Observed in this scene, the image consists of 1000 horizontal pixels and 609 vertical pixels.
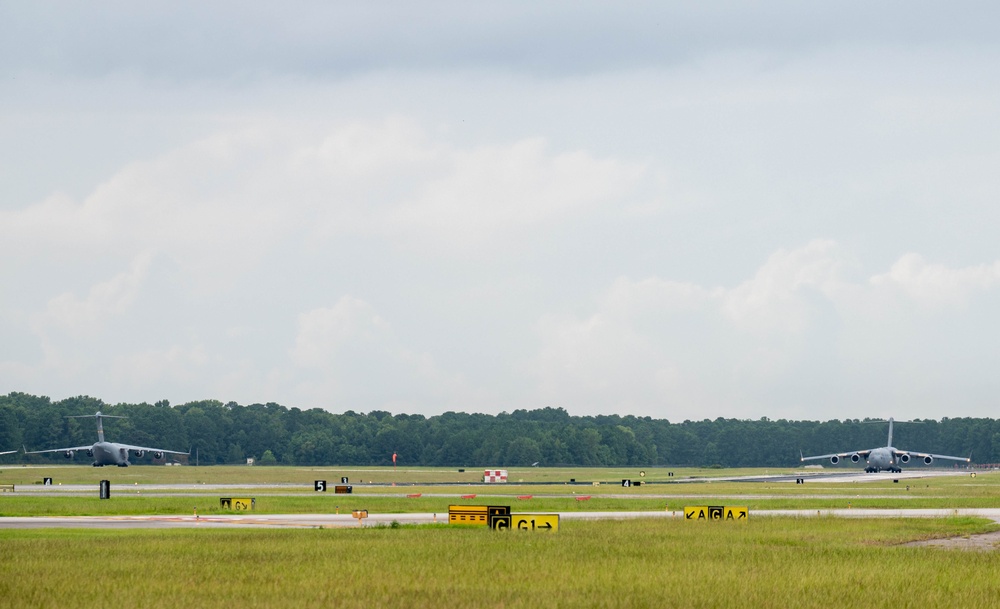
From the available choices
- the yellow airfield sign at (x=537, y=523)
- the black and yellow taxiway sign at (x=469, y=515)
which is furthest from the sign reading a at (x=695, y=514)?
the yellow airfield sign at (x=537, y=523)

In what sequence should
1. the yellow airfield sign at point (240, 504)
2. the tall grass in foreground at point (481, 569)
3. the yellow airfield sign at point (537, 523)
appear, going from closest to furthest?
the tall grass in foreground at point (481, 569)
the yellow airfield sign at point (537, 523)
the yellow airfield sign at point (240, 504)

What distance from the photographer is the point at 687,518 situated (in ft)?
171

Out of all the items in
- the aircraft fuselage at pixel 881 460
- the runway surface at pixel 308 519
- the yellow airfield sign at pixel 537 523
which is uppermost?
the yellow airfield sign at pixel 537 523

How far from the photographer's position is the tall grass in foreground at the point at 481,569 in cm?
2572

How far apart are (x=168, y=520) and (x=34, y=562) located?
20706 millimetres

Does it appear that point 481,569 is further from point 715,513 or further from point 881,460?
point 881,460

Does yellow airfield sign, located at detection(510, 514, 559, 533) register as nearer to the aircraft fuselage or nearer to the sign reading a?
the sign reading a

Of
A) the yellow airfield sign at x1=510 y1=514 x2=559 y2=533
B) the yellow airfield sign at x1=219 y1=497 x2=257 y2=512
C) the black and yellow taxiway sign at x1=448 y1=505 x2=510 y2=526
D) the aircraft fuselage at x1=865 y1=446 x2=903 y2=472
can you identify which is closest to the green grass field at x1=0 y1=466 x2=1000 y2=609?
the yellow airfield sign at x1=510 y1=514 x2=559 y2=533

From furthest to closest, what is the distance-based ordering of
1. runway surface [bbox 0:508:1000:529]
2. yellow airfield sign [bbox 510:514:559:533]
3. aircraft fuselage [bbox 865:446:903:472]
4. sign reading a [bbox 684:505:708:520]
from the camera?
1. aircraft fuselage [bbox 865:446:903:472]
2. sign reading a [bbox 684:505:708:520]
3. runway surface [bbox 0:508:1000:529]
4. yellow airfield sign [bbox 510:514:559:533]

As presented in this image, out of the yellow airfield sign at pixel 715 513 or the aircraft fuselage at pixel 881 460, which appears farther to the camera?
the aircraft fuselage at pixel 881 460

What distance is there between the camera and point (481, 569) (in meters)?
30.9

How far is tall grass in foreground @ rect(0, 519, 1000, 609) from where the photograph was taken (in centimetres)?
2572

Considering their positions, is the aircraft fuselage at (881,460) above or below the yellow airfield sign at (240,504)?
below

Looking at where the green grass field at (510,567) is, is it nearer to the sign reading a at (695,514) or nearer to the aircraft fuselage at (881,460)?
the sign reading a at (695,514)
